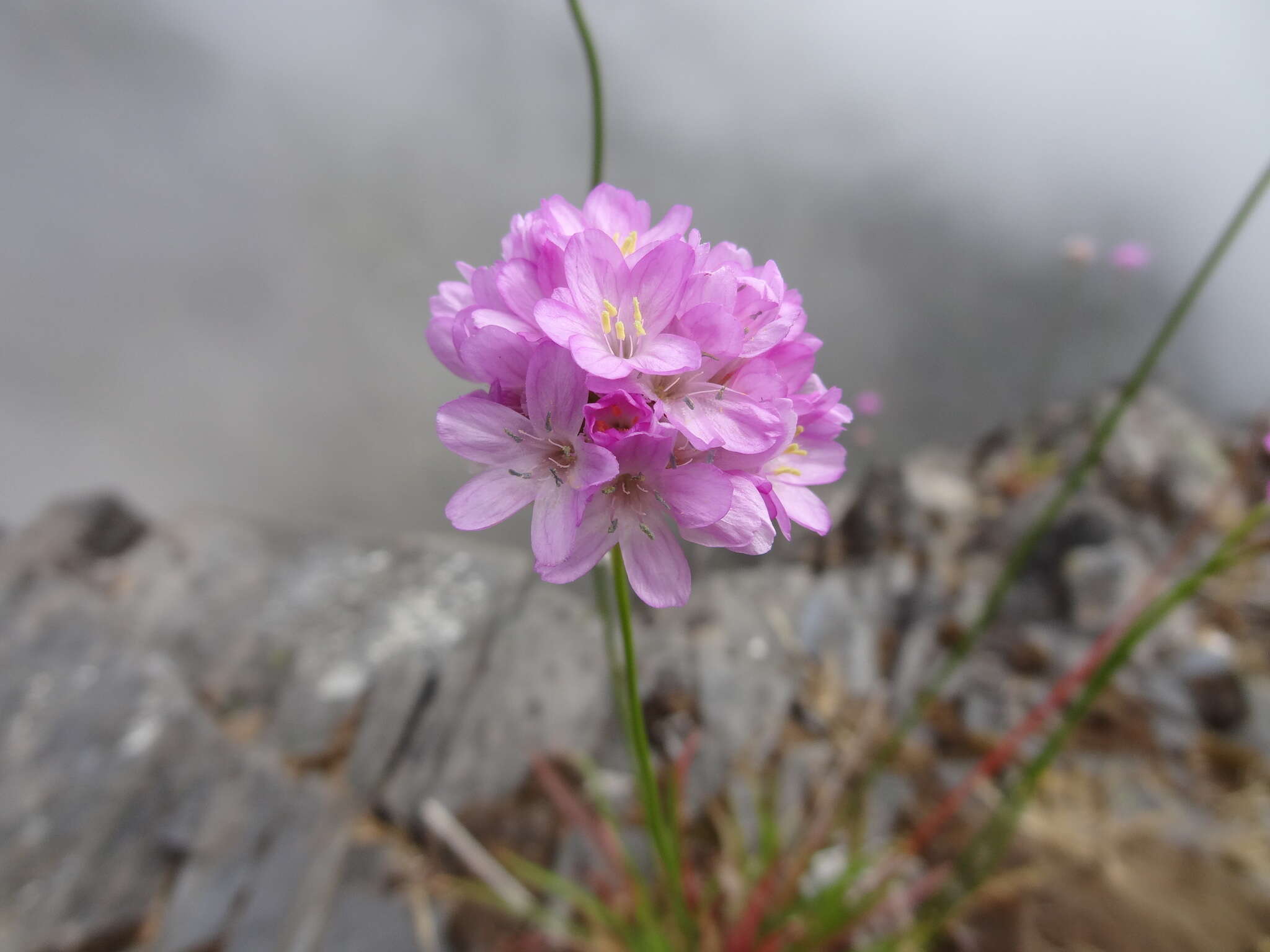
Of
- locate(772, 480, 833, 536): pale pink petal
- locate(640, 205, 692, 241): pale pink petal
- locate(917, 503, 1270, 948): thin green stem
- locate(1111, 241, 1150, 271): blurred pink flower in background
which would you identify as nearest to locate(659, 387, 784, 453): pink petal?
locate(772, 480, 833, 536): pale pink petal

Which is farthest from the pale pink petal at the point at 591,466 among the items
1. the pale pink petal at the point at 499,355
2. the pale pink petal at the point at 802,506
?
the pale pink petal at the point at 802,506

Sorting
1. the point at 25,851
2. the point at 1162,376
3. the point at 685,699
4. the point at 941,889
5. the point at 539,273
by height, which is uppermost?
the point at 539,273

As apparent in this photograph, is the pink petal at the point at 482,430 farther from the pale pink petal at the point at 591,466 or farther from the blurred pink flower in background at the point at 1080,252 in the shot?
the blurred pink flower in background at the point at 1080,252

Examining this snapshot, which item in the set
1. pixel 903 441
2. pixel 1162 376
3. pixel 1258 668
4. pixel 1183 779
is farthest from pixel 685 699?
pixel 1162 376

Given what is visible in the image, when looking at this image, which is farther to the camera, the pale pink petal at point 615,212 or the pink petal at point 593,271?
the pale pink petal at point 615,212

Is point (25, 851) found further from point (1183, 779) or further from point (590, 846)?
point (1183, 779)

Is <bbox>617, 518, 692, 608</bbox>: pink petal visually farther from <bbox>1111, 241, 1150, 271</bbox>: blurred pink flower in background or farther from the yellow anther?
<bbox>1111, 241, 1150, 271</bbox>: blurred pink flower in background
